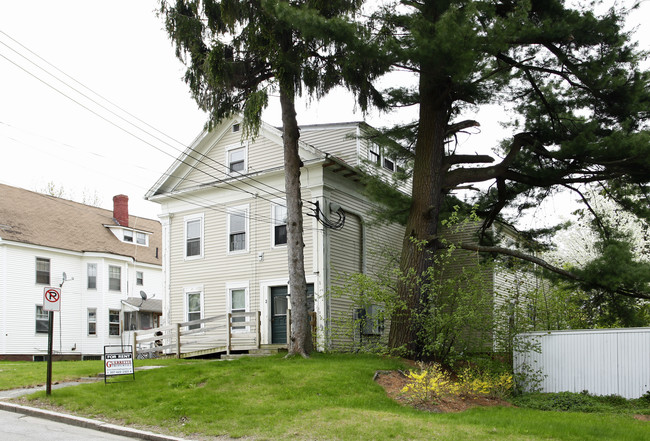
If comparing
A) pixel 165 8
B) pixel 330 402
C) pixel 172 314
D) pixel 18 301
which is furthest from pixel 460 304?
pixel 18 301

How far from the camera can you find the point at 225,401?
10.5m

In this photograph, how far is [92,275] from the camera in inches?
1273

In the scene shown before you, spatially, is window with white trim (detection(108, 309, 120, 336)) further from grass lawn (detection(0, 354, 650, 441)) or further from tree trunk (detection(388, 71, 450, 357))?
tree trunk (detection(388, 71, 450, 357))

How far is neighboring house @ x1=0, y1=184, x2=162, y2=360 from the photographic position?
28.4m

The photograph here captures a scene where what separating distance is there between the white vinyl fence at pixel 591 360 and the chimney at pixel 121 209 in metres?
28.5

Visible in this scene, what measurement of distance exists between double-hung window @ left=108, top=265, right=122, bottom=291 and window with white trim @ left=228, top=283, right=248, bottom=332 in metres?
14.7

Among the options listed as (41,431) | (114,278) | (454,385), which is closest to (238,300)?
(454,385)

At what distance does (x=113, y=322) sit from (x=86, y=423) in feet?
80.6

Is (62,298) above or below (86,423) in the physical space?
above

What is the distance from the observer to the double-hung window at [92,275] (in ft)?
106

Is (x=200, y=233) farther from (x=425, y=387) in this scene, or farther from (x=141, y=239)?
(x=141, y=239)

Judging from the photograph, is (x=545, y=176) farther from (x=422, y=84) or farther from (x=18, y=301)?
(x=18, y=301)

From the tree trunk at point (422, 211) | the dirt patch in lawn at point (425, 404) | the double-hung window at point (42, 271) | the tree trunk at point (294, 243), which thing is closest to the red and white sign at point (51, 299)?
the tree trunk at point (294, 243)

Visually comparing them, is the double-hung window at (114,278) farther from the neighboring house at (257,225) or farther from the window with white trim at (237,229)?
the window with white trim at (237,229)
